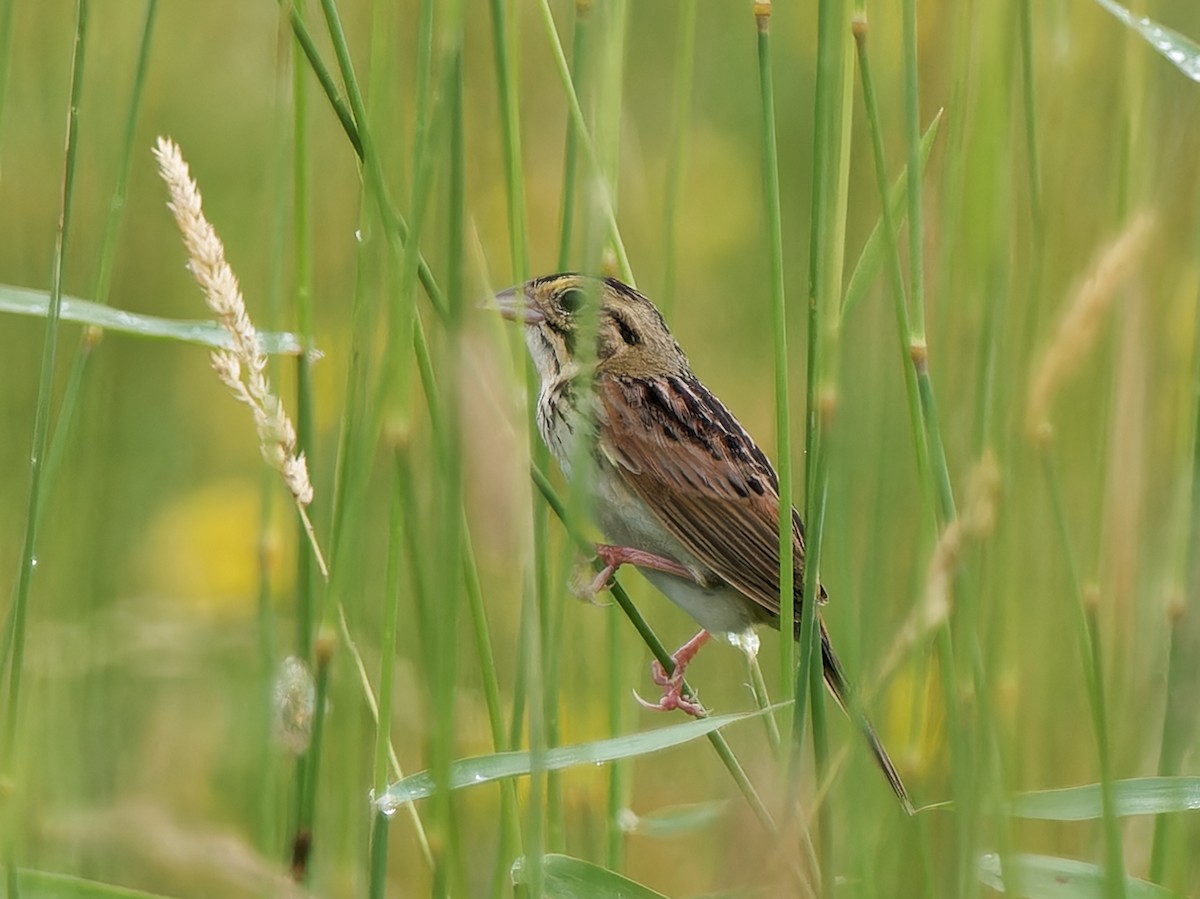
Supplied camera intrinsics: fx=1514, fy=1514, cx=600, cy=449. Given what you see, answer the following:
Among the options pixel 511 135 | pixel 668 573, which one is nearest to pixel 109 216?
pixel 511 135

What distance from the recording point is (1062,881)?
177 centimetres

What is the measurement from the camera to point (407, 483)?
5.02 feet

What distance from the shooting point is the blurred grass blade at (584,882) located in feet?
5.65

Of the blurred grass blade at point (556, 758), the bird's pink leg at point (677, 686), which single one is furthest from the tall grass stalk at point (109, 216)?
the bird's pink leg at point (677, 686)

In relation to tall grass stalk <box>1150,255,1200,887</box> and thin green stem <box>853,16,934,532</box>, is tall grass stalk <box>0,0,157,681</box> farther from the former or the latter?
tall grass stalk <box>1150,255,1200,887</box>

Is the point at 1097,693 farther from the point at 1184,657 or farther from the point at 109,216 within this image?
the point at 109,216

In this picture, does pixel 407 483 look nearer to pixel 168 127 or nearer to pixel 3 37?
pixel 3 37

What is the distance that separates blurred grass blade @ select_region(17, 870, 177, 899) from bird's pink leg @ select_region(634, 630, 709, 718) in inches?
37.0

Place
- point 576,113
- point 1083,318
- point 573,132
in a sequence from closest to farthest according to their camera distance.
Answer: point 1083,318, point 576,113, point 573,132

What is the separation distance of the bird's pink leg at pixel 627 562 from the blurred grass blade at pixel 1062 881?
2.91 ft

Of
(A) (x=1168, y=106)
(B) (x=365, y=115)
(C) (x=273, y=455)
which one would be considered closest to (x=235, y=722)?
(C) (x=273, y=455)

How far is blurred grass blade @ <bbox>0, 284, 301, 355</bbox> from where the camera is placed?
6.31ft

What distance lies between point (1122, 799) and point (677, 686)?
3.18 ft

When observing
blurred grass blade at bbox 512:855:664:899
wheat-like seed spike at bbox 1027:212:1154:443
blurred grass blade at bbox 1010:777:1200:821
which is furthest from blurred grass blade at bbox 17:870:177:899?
wheat-like seed spike at bbox 1027:212:1154:443
